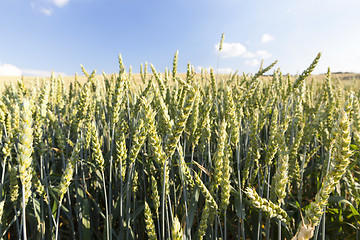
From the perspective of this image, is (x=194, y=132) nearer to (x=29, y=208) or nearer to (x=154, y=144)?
(x=154, y=144)

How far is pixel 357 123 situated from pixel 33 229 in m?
2.50

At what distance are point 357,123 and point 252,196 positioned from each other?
1421mm

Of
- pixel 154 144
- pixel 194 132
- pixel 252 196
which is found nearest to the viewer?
pixel 252 196

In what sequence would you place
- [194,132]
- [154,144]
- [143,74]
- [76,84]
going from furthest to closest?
[76,84] < [143,74] < [194,132] < [154,144]

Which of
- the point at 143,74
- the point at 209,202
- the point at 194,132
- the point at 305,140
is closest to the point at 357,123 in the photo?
the point at 305,140

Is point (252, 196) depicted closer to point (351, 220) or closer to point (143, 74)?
point (351, 220)

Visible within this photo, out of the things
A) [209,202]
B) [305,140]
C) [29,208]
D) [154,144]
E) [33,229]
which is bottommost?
[33,229]

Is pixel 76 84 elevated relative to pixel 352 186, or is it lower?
elevated

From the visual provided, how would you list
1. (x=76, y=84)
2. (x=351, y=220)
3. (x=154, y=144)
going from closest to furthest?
(x=154, y=144)
(x=351, y=220)
(x=76, y=84)

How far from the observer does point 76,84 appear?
9.46 ft

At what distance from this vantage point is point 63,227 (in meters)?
1.87

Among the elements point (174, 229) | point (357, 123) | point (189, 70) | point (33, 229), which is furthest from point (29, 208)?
point (357, 123)

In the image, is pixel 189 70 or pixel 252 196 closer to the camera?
pixel 252 196

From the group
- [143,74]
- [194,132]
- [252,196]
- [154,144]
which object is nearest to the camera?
[252,196]
